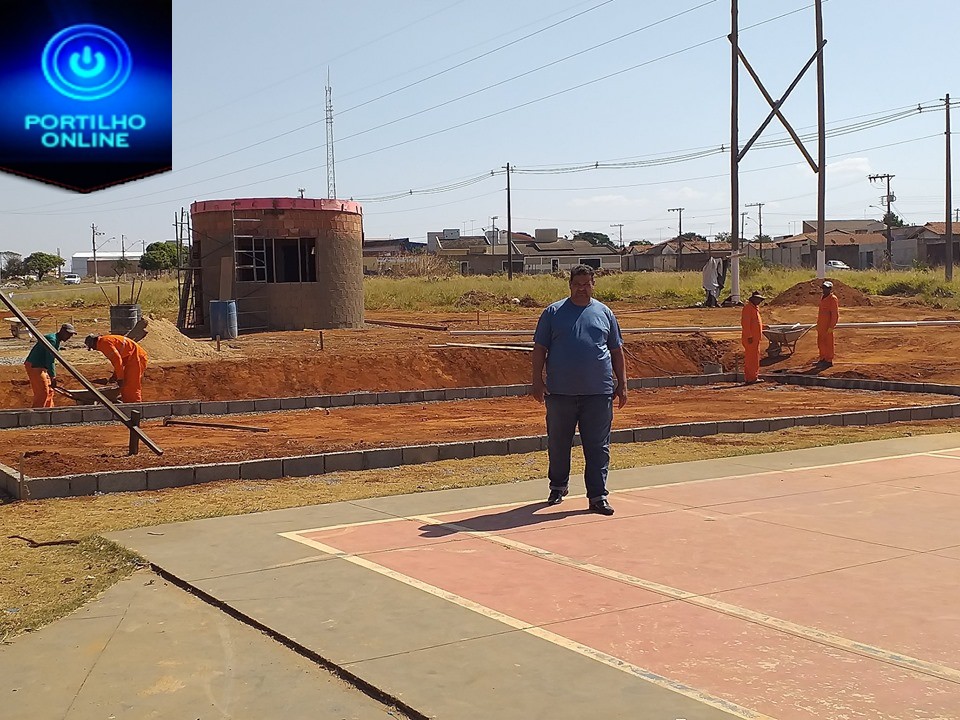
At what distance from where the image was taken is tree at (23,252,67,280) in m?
108

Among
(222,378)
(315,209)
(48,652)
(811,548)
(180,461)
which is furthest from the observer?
(315,209)

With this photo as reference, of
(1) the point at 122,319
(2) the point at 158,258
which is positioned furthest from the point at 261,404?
(2) the point at 158,258

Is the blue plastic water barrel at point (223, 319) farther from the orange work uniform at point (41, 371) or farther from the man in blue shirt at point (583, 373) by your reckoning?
the man in blue shirt at point (583, 373)

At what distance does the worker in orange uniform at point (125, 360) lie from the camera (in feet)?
53.0

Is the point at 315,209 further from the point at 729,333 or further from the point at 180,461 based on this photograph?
the point at 180,461

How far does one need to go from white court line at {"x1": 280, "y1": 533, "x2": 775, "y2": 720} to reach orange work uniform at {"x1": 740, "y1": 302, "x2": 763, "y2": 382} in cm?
1472

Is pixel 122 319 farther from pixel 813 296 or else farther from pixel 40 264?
pixel 40 264

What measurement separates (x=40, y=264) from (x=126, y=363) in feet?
330

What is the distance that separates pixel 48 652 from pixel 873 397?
16.0 m

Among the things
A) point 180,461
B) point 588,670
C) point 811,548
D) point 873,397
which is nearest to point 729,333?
point 873,397

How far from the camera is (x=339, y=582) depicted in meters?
6.59

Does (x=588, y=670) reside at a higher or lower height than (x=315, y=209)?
lower

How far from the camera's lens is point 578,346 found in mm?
8695

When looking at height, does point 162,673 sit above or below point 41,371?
below
